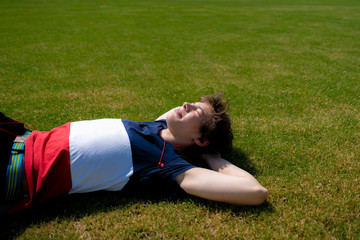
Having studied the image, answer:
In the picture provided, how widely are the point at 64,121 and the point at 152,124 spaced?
176cm

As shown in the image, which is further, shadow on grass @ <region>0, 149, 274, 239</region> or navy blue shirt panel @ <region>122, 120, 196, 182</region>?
navy blue shirt panel @ <region>122, 120, 196, 182</region>

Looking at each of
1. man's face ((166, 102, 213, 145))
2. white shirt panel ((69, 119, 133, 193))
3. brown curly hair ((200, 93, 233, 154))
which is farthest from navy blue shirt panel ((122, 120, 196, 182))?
brown curly hair ((200, 93, 233, 154))

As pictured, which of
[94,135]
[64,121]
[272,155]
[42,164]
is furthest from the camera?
[64,121]

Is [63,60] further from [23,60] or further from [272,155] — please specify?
[272,155]

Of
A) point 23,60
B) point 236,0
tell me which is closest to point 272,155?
point 23,60

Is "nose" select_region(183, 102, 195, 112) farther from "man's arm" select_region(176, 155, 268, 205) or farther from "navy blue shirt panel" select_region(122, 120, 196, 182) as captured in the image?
"man's arm" select_region(176, 155, 268, 205)

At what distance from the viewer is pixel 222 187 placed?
8.22ft

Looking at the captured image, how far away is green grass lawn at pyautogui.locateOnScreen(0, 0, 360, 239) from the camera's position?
2455mm

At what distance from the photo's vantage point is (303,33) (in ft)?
39.6

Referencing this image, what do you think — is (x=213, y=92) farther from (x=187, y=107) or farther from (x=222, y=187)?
(x=222, y=187)

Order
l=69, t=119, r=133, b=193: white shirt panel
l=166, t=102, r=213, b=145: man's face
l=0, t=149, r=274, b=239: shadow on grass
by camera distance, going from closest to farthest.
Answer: l=0, t=149, r=274, b=239: shadow on grass
l=69, t=119, r=133, b=193: white shirt panel
l=166, t=102, r=213, b=145: man's face

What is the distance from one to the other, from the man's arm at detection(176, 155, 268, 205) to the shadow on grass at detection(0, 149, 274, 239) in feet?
0.41

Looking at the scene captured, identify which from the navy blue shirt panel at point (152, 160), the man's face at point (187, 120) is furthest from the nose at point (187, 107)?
the navy blue shirt panel at point (152, 160)

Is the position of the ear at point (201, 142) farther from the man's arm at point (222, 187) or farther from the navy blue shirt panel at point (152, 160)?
the man's arm at point (222, 187)
